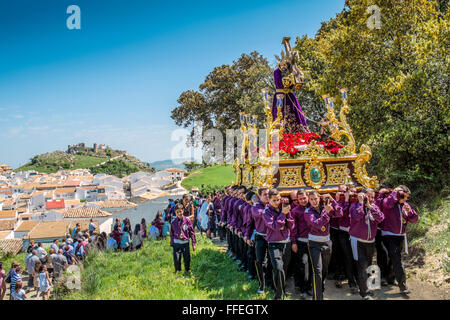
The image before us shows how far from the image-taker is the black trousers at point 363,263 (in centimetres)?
614

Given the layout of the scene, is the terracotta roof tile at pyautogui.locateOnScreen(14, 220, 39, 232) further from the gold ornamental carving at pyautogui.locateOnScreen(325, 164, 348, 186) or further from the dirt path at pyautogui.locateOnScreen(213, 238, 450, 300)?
the gold ornamental carving at pyautogui.locateOnScreen(325, 164, 348, 186)

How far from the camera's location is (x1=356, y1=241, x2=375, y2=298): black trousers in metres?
6.14

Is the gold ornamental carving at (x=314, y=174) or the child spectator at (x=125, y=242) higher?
the gold ornamental carving at (x=314, y=174)

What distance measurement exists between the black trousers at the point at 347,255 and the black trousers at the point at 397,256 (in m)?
0.74

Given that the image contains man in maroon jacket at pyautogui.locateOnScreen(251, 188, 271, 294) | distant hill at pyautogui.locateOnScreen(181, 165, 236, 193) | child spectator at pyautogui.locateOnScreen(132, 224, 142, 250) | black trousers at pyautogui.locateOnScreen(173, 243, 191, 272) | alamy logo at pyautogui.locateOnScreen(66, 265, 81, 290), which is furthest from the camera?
distant hill at pyautogui.locateOnScreen(181, 165, 236, 193)

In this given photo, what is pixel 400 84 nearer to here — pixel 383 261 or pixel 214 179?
pixel 383 261

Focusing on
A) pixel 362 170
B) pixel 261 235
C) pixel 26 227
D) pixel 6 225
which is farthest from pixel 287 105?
pixel 6 225

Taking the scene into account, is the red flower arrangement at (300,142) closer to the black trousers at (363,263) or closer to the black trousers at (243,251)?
the black trousers at (363,263)

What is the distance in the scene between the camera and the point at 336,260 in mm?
7312

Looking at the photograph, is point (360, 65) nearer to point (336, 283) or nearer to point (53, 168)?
point (336, 283)

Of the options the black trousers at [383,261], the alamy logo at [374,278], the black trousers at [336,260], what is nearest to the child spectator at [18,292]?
the black trousers at [336,260]

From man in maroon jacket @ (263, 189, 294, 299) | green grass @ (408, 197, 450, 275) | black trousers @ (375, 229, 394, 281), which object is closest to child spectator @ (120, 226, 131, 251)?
man in maroon jacket @ (263, 189, 294, 299)

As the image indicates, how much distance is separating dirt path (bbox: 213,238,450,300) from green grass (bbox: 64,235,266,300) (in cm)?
143

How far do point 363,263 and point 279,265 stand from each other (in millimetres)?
1658
